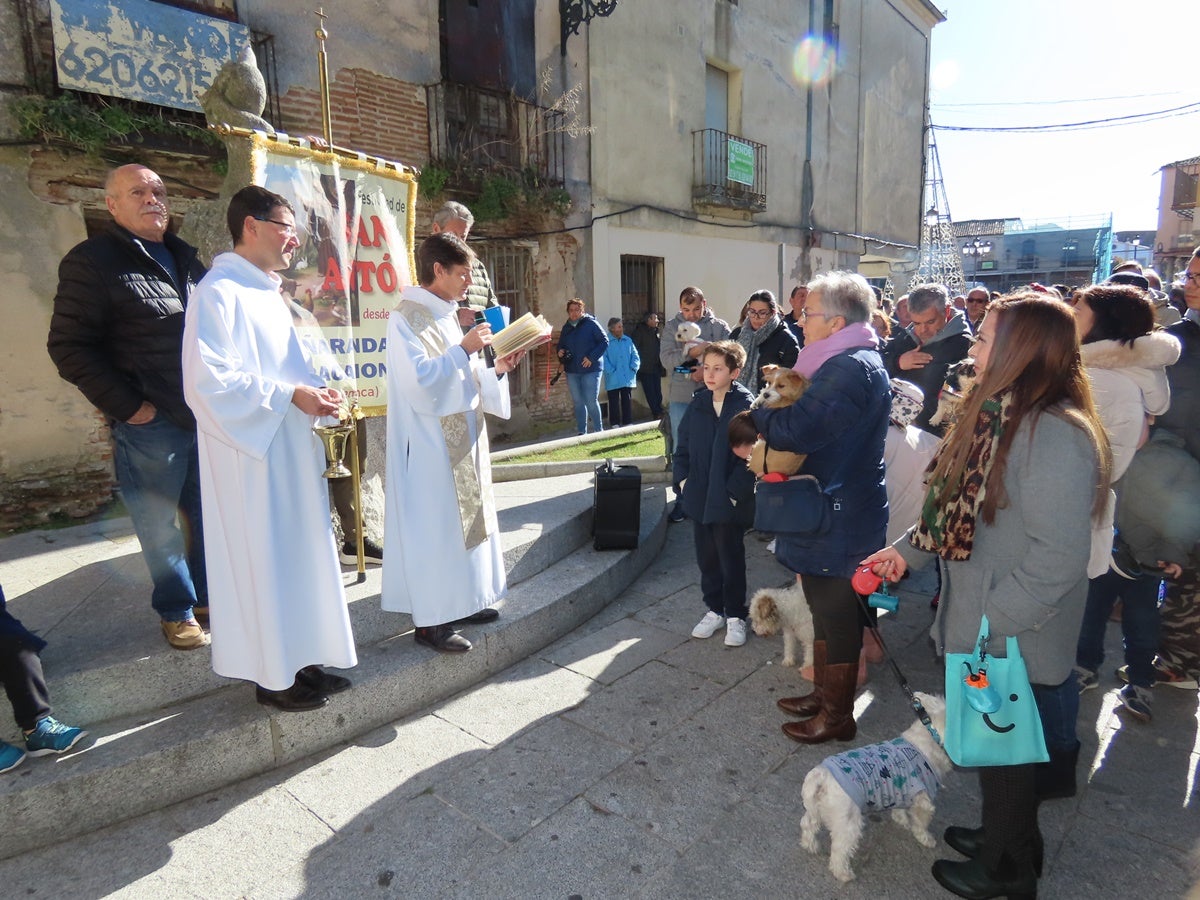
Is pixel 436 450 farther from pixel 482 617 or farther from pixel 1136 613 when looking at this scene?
pixel 1136 613

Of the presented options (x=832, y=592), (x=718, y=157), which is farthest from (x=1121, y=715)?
(x=718, y=157)

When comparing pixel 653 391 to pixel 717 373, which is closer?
pixel 717 373

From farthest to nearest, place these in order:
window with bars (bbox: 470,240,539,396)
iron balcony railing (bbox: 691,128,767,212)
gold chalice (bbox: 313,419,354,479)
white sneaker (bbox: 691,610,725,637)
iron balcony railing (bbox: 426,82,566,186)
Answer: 1. iron balcony railing (bbox: 691,128,767,212)
2. window with bars (bbox: 470,240,539,396)
3. iron balcony railing (bbox: 426,82,566,186)
4. white sneaker (bbox: 691,610,725,637)
5. gold chalice (bbox: 313,419,354,479)

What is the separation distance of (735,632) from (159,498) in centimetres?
294

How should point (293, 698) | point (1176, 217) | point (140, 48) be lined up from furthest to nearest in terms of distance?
point (1176, 217), point (140, 48), point (293, 698)

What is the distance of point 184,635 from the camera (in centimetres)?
304

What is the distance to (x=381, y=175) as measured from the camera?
448 cm

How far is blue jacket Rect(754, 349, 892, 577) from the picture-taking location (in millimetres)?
2701

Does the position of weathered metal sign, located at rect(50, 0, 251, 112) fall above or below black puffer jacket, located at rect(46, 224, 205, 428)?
above

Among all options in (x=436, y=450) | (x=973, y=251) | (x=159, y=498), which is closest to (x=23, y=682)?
(x=159, y=498)

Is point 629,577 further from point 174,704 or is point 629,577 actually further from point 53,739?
point 53,739

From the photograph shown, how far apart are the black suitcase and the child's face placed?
1244mm

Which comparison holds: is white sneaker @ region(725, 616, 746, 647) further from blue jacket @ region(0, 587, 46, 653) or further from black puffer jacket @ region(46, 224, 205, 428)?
blue jacket @ region(0, 587, 46, 653)

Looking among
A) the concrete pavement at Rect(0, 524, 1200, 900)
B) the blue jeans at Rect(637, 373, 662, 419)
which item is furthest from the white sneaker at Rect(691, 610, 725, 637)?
the blue jeans at Rect(637, 373, 662, 419)
